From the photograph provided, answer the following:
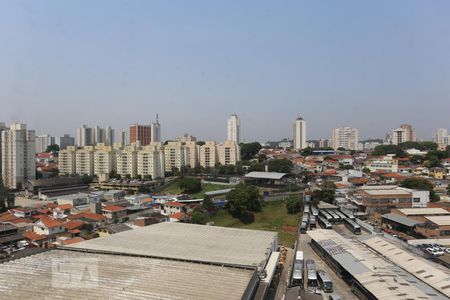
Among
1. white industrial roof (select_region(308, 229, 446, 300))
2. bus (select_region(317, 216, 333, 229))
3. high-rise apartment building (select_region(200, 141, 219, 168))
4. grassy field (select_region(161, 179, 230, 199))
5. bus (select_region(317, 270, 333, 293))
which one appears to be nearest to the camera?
white industrial roof (select_region(308, 229, 446, 300))

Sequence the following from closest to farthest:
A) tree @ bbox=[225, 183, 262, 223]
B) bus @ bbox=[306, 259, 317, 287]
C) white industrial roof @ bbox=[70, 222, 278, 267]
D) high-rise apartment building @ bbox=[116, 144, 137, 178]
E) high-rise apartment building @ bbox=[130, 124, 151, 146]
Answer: white industrial roof @ bbox=[70, 222, 278, 267] < bus @ bbox=[306, 259, 317, 287] < tree @ bbox=[225, 183, 262, 223] < high-rise apartment building @ bbox=[116, 144, 137, 178] < high-rise apartment building @ bbox=[130, 124, 151, 146]

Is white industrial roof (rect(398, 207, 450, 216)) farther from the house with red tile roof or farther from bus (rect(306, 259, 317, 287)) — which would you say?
the house with red tile roof

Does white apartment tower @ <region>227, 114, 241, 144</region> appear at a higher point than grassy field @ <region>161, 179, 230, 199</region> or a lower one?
higher

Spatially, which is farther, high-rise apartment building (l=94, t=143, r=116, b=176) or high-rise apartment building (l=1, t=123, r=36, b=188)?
high-rise apartment building (l=94, t=143, r=116, b=176)

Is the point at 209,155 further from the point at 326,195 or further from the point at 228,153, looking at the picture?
the point at 326,195

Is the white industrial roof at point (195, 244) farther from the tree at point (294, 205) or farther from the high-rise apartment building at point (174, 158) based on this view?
the high-rise apartment building at point (174, 158)

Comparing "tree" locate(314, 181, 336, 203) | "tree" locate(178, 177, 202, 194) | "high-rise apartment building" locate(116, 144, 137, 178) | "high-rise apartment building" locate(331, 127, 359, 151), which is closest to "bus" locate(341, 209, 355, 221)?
"tree" locate(314, 181, 336, 203)
